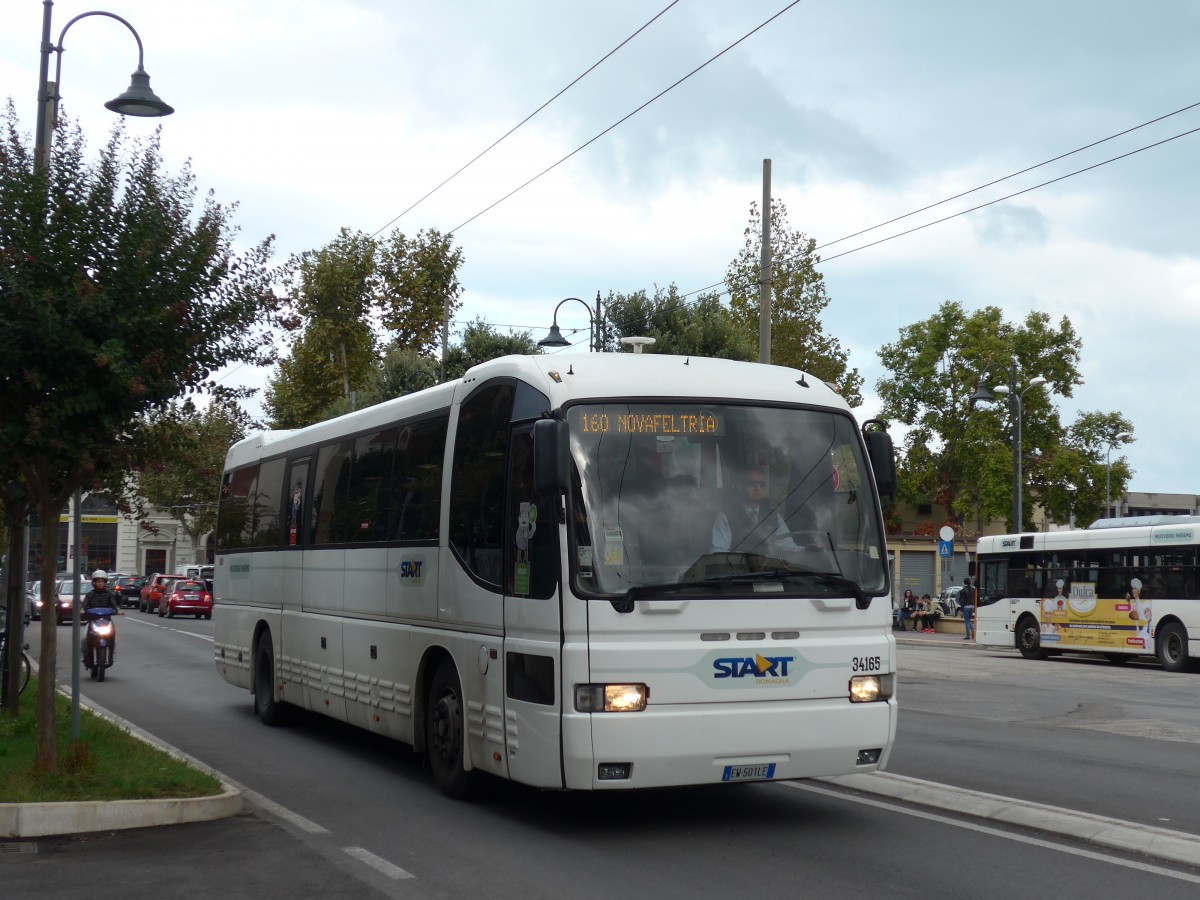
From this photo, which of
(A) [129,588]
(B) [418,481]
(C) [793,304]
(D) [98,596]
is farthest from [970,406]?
(B) [418,481]

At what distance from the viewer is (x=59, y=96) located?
1505 cm

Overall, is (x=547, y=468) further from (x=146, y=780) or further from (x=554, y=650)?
(x=146, y=780)

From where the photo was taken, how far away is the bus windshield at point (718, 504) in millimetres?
8586

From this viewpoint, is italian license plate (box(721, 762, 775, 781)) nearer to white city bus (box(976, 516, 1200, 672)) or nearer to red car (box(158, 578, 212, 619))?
white city bus (box(976, 516, 1200, 672))

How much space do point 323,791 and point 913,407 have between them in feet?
207

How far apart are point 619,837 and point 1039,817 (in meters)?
2.69

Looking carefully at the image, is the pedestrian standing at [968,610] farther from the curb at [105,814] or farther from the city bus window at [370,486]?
the curb at [105,814]

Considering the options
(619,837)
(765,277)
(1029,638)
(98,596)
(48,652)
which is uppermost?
(765,277)

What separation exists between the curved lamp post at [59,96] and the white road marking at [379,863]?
865cm

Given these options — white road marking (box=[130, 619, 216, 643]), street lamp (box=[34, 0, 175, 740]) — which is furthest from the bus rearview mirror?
white road marking (box=[130, 619, 216, 643])

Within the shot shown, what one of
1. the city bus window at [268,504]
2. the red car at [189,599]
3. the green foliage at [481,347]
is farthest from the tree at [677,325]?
the city bus window at [268,504]

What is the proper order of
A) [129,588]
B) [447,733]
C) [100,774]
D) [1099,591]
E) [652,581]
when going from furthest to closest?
1. [129,588]
2. [1099,591]
3. [447,733]
4. [100,774]
5. [652,581]

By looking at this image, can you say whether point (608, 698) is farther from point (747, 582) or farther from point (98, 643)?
point (98, 643)

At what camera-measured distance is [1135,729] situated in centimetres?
1575
